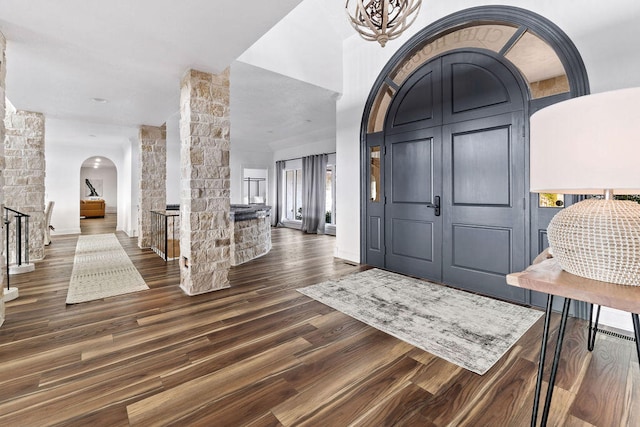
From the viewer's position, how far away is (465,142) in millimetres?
3324

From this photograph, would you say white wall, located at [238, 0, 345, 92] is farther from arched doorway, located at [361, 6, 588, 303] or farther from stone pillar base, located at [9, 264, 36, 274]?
stone pillar base, located at [9, 264, 36, 274]

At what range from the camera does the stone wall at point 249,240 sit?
4.53 m

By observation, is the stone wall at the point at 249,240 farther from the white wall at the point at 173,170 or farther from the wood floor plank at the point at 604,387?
the white wall at the point at 173,170

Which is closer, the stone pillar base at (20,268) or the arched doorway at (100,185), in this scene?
the stone pillar base at (20,268)

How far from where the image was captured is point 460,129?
3340 millimetres

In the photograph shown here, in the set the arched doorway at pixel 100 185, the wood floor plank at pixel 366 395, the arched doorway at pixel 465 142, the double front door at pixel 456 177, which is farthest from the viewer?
the arched doorway at pixel 100 185

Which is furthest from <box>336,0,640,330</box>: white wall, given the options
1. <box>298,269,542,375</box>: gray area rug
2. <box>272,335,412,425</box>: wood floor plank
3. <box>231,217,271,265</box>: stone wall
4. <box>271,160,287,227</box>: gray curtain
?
<box>271,160,287,227</box>: gray curtain

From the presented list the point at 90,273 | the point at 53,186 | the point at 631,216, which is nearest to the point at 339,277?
the point at 631,216

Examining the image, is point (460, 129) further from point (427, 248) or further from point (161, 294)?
point (161, 294)

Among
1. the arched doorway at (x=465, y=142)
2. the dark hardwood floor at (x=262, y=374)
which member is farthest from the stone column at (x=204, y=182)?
the arched doorway at (x=465, y=142)

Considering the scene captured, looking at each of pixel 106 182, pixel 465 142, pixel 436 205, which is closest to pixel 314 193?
pixel 436 205

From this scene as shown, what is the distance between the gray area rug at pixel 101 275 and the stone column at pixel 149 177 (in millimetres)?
608

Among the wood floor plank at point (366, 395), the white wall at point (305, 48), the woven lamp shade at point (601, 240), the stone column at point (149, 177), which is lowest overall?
the wood floor plank at point (366, 395)

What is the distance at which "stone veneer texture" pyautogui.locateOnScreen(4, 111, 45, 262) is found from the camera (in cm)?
462
